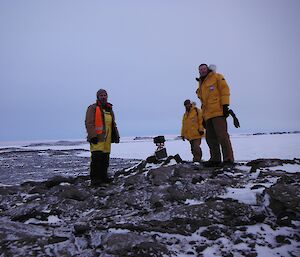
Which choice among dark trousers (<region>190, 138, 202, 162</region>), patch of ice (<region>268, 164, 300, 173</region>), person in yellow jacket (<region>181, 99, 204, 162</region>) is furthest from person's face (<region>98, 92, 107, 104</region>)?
patch of ice (<region>268, 164, 300, 173</region>)

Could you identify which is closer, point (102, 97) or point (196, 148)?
Answer: point (102, 97)

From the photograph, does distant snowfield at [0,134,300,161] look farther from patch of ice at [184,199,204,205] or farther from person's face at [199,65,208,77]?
patch of ice at [184,199,204,205]

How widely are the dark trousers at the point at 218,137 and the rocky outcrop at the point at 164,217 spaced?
470mm

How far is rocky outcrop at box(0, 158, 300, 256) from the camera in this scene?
298 cm

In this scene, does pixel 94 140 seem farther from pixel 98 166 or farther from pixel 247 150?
pixel 247 150

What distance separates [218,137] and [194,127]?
88.7 inches

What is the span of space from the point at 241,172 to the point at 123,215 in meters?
2.59

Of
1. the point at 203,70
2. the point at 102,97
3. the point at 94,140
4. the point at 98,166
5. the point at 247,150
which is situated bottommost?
the point at 247,150

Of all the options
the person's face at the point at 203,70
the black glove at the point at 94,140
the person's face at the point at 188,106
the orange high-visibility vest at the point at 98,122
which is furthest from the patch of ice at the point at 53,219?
the person's face at the point at 188,106

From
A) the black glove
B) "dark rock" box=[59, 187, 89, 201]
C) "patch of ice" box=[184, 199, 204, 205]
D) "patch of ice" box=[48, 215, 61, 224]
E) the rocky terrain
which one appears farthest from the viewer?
the black glove

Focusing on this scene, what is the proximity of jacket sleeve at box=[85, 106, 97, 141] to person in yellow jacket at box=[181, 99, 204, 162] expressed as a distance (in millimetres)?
3251

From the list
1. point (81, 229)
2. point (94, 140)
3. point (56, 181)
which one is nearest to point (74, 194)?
point (94, 140)

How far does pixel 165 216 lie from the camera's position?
375 centimetres

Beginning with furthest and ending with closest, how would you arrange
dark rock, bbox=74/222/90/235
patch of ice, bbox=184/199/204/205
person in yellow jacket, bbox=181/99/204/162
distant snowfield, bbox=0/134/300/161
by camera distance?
distant snowfield, bbox=0/134/300/161
person in yellow jacket, bbox=181/99/204/162
patch of ice, bbox=184/199/204/205
dark rock, bbox=74/222/90/235
